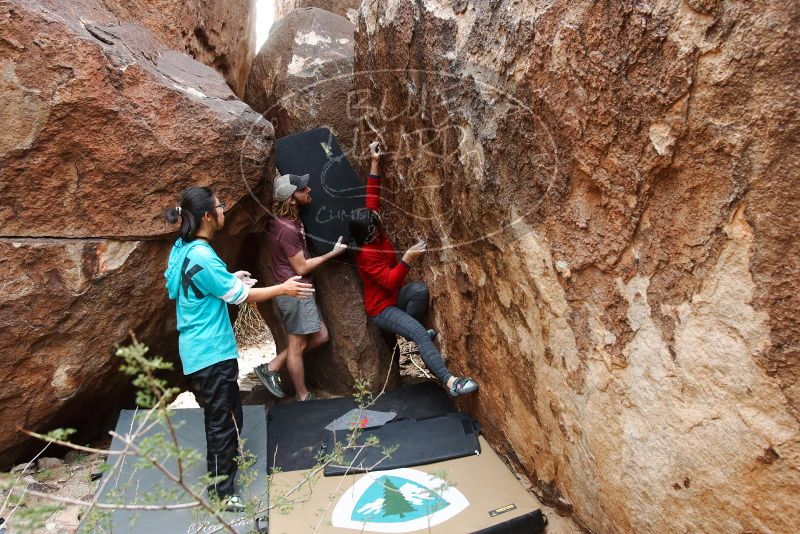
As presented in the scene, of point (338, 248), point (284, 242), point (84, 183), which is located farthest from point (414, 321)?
point (84, 183)

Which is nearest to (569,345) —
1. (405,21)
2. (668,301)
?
(668,301)

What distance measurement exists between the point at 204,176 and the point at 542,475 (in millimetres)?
2289

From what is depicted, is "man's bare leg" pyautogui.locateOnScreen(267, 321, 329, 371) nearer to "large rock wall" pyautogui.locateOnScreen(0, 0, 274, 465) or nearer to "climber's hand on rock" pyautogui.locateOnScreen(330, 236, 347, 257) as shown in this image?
"climber's hand on rock" pyautogui.locateOnScreen(330, 236, 347, 257)

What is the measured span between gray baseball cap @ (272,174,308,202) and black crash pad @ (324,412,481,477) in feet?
4.55

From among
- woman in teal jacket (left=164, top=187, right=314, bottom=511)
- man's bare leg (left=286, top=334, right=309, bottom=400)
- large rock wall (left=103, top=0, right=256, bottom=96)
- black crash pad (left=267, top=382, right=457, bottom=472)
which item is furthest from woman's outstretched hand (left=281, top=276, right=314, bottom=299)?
large rock wall (left=103, top=0, right=256, bottom=96)

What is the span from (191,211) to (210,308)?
16.5 inches

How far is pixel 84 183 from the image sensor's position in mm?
3006

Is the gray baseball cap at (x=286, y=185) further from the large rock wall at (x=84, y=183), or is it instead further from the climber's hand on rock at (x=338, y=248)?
the climber's hand on rock at (x=338, y=248)

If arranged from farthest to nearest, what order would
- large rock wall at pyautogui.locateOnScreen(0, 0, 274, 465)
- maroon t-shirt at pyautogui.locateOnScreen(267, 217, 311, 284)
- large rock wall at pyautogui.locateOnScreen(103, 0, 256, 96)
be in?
large rock wall at pyautogui.locateOnScreen(103, 0, 256, 96), maroon t-shirt at pyautogui.locateOnScreen(267, 217, 311, 284), large rock wall at pyautogui.locateOnScreen(0, 0, 274, 465)

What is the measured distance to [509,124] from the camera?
262cm

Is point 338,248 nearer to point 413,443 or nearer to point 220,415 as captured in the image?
point 413,443

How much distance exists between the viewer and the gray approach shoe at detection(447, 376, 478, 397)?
3.30 m

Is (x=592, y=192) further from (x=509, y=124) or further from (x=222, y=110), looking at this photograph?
(x=222, y=110)

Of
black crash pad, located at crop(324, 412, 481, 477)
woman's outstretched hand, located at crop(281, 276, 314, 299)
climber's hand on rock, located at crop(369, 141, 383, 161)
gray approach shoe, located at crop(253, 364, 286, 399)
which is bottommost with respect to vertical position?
black crash pad, located at crop(324, 412, 481, 477)
